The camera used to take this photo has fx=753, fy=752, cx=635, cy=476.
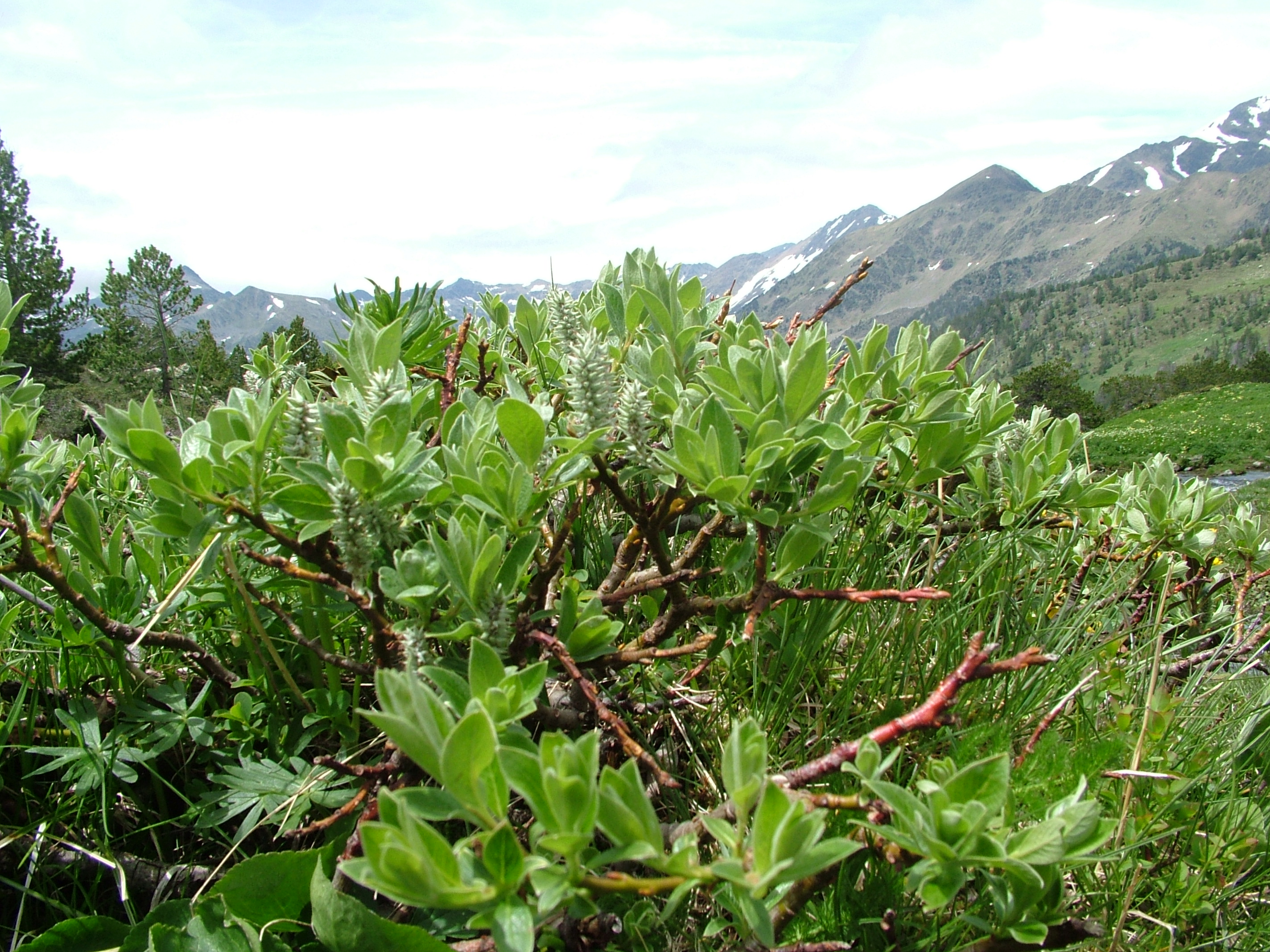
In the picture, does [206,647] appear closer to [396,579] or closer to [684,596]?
[396,579]

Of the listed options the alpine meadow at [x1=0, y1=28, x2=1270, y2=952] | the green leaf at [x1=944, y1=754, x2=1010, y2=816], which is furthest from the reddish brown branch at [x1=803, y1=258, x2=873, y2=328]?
the green leaf at [x1=944, y1=754, x2=1010, y2=816]

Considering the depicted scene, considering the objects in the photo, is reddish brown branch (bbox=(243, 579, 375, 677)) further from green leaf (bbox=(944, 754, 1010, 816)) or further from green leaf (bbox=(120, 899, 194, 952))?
green leaf (bbox=(944, 754, 1010, 816))

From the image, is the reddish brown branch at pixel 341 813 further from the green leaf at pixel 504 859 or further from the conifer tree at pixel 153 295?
the conifer tree at pixel 153 295

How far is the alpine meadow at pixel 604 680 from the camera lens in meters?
0.93

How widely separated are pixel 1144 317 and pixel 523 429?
8114 inches

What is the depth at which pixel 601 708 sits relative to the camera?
112 centimetres

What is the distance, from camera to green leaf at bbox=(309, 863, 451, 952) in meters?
1.11

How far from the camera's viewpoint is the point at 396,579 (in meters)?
1.12

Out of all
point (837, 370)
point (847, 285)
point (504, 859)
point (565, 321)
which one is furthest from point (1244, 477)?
point (504, 859)

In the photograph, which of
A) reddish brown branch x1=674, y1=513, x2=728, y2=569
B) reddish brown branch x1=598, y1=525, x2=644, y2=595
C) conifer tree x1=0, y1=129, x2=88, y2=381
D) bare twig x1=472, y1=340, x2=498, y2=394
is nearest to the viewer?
reddish brown branch x1=674, y1=513, x2=728, y2=569

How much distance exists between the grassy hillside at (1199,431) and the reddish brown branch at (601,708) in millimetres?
40289

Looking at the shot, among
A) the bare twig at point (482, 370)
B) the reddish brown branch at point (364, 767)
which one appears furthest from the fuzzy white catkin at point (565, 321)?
the reddish brown branch at point (364, 767)

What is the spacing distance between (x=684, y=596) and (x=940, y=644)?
69 cm

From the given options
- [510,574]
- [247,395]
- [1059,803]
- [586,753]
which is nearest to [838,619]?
[1059,803]
